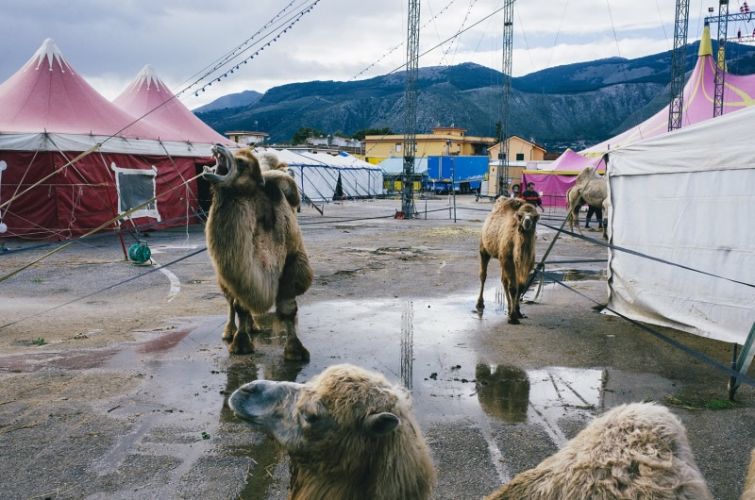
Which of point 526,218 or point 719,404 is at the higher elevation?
point 526,218

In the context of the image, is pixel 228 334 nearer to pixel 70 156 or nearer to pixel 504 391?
pixel 504 391

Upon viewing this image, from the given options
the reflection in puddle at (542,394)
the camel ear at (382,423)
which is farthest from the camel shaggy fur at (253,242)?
the camel ear at (382,423)

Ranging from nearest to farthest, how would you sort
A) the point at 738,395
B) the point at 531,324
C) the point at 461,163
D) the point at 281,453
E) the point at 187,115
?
1. the point at 281,453
2. the point at 738,395
3. the point at 531,324
4. the point at 187,115
5. the point at 461,163

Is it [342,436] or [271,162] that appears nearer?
[342,436]

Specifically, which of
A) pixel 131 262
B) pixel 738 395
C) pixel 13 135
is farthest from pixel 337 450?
pixel 13 135

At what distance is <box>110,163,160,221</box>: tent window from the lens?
1903 centimetres

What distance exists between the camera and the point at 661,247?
7.80m

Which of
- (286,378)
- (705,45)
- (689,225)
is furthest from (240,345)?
(705,45)

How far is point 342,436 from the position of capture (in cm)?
215

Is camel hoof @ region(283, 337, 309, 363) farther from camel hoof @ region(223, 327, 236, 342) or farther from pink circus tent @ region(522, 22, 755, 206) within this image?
pink circus tent @ region(522, 22, 755, 206)

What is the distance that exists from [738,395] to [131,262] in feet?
39.0

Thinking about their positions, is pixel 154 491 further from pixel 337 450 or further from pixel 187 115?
pixel 187 115

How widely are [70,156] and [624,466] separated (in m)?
18.8

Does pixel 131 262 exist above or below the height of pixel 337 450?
below
